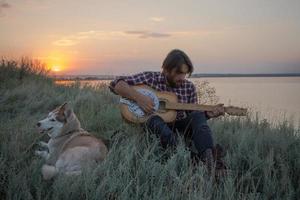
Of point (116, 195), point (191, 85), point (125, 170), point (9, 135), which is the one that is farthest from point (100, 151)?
point (191, 85)

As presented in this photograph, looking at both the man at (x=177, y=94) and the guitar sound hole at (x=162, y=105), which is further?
the guitar sound hole at (x=162, y=105)

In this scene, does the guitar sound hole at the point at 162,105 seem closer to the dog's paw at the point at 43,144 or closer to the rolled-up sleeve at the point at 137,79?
the rolled-up sleeve at the point at 137,79

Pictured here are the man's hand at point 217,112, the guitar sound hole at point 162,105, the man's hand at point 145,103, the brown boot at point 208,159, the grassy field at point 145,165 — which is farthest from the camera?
the guitar sound hole at point 162,105

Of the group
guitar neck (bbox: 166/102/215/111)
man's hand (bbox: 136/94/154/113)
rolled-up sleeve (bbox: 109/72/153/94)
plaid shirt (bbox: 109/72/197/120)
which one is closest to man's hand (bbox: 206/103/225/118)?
guitar neck (bbox: 166/102/215/111)

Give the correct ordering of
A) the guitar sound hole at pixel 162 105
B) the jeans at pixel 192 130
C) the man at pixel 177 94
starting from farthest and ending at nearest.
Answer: the guitar sound hole at pixel 162 105 < the man at pixel 177 94 < the jeans at pixel 192 130

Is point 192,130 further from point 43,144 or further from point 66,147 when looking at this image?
point 43,144

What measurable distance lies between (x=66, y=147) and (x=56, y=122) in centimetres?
49

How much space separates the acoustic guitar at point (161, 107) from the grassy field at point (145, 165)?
0.75 feet

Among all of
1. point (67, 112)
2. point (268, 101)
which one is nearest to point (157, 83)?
point (67, 112)

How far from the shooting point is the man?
16.1 feet

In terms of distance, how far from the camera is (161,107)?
18.2ft

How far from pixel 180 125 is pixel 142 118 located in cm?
53

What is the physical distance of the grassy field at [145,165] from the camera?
147 inches

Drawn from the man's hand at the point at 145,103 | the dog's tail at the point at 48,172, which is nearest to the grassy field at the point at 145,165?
the dog's tail at the point at 48,172
